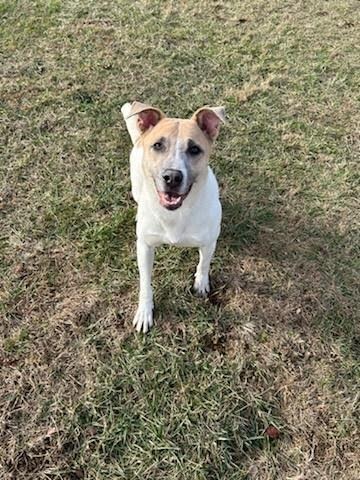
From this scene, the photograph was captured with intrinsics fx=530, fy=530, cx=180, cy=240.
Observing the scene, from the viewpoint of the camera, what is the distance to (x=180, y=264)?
3.69 m

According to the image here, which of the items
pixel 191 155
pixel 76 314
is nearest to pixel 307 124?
pixel 191 155

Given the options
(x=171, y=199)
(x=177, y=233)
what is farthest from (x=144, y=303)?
(x=171, y=199)

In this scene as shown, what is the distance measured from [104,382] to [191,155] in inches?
54.8

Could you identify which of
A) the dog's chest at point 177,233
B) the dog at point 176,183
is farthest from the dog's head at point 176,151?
the dog's chest at point 177,233

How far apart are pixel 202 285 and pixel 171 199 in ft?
3.06

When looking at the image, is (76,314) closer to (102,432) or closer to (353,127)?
(102,432)

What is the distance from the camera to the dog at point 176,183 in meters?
2.70

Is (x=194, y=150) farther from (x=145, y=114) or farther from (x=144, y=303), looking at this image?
(x=144, y=303)

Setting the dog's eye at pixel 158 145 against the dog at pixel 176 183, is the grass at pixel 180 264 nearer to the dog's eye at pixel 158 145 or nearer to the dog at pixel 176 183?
the dog at pixel 176 183

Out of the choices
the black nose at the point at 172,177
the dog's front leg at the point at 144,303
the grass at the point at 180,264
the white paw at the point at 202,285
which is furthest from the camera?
the white paw at the point at 202,285

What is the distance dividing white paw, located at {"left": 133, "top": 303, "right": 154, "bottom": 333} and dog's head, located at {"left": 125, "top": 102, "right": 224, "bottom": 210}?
2.74ft

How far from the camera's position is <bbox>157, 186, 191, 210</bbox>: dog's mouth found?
2.71 m

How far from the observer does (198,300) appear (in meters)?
3.49

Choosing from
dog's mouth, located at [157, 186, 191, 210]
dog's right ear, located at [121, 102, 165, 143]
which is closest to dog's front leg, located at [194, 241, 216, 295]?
dog's mouth, located at [157, 186, 191, 210]
